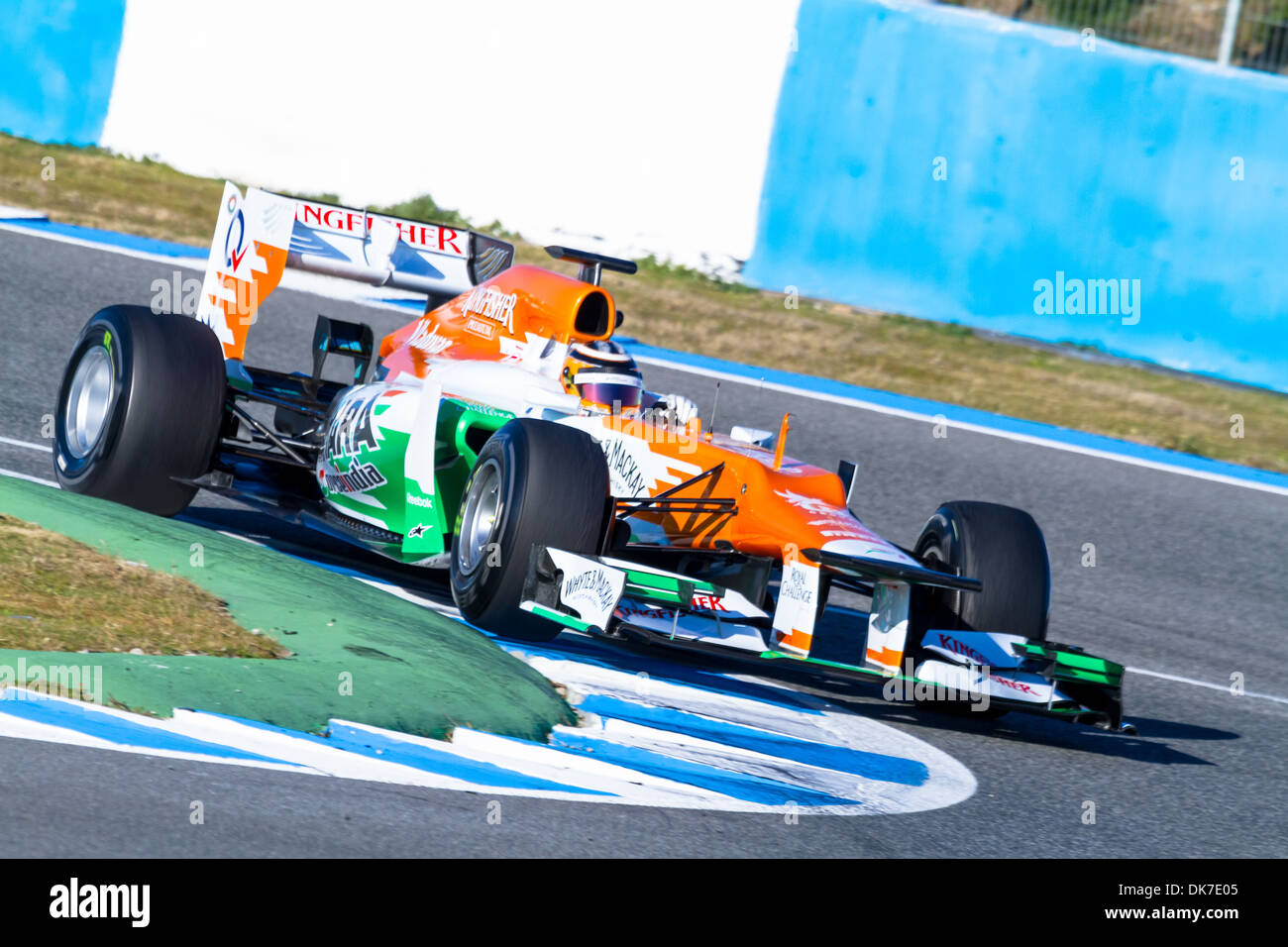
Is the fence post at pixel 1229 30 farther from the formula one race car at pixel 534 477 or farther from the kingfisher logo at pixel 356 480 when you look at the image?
the kingfisher logo at pixel 356 480

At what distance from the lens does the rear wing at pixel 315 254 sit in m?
7.27

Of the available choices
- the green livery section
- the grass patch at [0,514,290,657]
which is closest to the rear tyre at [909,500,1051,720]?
the green livery section

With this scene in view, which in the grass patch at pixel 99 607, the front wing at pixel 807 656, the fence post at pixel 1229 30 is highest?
the fence post at pixel 1229 30

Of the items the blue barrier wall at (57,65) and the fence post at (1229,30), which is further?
the blue barrier wall at (57,65)

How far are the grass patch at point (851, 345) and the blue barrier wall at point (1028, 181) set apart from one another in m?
0.23

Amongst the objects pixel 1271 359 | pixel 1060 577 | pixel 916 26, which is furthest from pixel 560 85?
pixel 1060 577

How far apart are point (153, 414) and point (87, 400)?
0.60 m

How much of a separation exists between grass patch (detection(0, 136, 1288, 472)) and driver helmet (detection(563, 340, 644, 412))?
4273 mm

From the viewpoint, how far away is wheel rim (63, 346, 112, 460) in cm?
679

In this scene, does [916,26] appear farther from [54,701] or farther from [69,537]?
[54,701]
